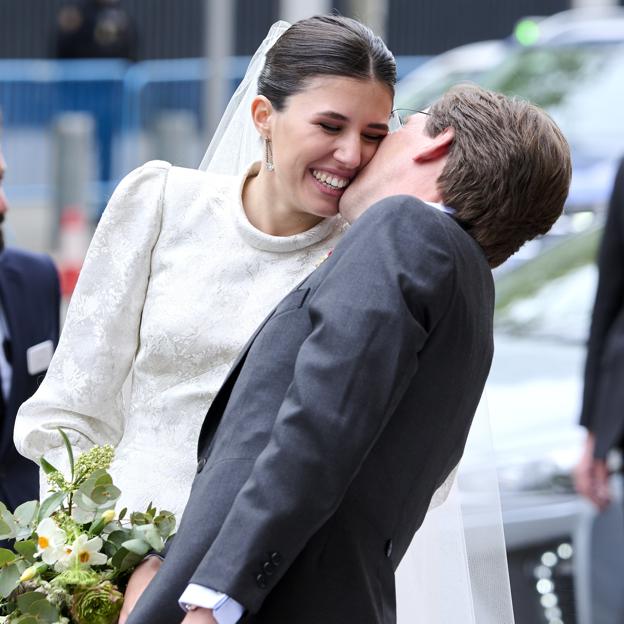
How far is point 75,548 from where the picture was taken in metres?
2.63

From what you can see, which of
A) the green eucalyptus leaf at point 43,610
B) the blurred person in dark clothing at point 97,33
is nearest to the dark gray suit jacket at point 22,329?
the green eucalyptus leaf at point 43,610

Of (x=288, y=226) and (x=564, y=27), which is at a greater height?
(x=288, y=226)

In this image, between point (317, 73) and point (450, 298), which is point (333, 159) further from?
point (450, 298)

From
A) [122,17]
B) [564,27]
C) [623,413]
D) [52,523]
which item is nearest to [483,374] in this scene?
[52,523]

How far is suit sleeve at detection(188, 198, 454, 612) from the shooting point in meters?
2.35

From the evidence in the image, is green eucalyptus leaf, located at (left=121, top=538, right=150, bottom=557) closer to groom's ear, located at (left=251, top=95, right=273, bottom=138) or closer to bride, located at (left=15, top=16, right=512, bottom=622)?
bride, located at (left=15, top=16, right=512, bottom=622)

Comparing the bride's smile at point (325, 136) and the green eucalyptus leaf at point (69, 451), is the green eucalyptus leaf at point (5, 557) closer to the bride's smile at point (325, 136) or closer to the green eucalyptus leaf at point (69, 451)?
the green eucalyptus leaf at point (69, 451)

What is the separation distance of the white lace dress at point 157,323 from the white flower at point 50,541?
0.96 ft

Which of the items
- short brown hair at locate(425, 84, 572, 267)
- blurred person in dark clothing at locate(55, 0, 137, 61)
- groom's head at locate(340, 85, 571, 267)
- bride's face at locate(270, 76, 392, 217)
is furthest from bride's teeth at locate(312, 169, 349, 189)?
blurred person in dark clothing at locate(55, 0, 137, 61)

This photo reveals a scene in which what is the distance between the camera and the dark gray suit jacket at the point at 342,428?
2365mm

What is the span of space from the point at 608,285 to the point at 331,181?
2446 millimetres

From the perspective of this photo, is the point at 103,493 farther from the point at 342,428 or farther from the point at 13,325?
the point at 13,325

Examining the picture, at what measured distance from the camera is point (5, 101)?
604 inches

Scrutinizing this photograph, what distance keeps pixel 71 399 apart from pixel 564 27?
7688 millimetres
